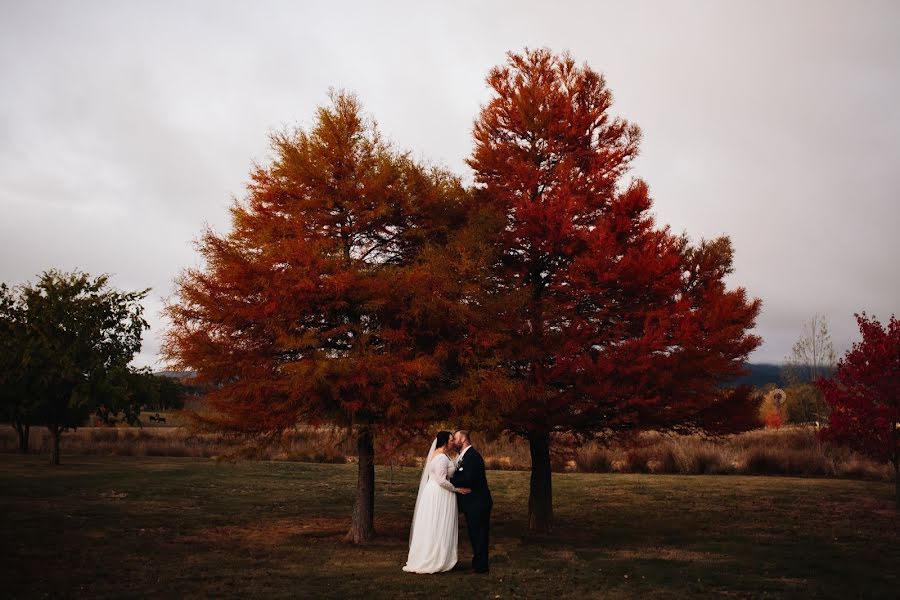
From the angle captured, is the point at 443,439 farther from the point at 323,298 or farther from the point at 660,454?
the point at 660,454

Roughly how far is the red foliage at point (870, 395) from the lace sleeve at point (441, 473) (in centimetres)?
1402

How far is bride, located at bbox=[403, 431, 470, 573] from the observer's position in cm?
1239

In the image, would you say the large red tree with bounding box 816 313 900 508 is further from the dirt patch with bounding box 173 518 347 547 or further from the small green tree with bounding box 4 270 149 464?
the small green tree with bounding box 4 270 149 464

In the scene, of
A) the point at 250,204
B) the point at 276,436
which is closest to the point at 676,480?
the point at 276,436

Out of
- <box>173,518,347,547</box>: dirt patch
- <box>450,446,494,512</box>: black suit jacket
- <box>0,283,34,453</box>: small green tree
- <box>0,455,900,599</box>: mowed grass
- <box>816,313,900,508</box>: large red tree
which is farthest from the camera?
<box>0,283,34,453</box>: small green tree

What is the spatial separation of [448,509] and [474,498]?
49cm

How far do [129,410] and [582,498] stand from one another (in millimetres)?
20344

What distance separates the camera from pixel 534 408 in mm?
15352

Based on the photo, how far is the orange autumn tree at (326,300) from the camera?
13922 millimetres

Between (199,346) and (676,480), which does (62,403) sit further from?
(676,480)

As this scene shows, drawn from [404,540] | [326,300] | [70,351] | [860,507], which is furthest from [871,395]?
[70,351]

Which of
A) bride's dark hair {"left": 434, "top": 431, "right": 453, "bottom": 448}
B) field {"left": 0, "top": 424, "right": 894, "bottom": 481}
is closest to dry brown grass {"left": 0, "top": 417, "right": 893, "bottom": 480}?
field {"left": 0, "top": 424, "right": 894, "bottom": 481}

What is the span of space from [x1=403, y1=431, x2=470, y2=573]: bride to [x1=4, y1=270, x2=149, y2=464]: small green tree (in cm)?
2141

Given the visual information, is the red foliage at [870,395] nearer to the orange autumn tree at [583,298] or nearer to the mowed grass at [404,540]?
A: the mowed grass at [404,540]
